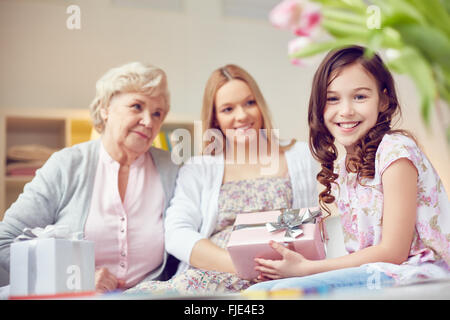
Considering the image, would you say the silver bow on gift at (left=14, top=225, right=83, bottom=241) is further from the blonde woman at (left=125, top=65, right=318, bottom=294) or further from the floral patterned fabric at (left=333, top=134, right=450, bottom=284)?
the floral patterned fabric at (left=333, top=134, right=450, bottom=284)

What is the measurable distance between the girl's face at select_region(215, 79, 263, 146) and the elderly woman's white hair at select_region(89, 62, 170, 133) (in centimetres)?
18

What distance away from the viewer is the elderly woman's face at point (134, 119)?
149cm

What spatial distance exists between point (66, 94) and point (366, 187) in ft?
2.79

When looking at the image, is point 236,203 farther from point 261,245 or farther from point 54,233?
point 54,233

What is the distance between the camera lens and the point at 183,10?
1.51m

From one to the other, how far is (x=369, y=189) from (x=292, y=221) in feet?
0.64

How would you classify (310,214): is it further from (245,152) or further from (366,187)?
(245,152)

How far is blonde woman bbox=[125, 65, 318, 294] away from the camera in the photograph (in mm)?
1433

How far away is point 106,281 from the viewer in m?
1.39

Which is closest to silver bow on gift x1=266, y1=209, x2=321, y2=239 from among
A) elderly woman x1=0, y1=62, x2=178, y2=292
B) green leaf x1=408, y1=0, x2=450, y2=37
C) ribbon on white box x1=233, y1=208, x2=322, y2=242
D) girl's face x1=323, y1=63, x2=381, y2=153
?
ribbon on white box x1=233, y1=208, x2=322, y2=242

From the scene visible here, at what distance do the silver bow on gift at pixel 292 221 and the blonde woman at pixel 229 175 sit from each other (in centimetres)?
12

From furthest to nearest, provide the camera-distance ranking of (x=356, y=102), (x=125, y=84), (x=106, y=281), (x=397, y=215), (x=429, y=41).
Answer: (x=125, y=84)
(x=106, y=281)
(x=356, y=102)
(x=397, y=215)
(x=429, y=41)

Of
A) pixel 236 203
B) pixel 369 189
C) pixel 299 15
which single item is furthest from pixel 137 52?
pixel 299 15
